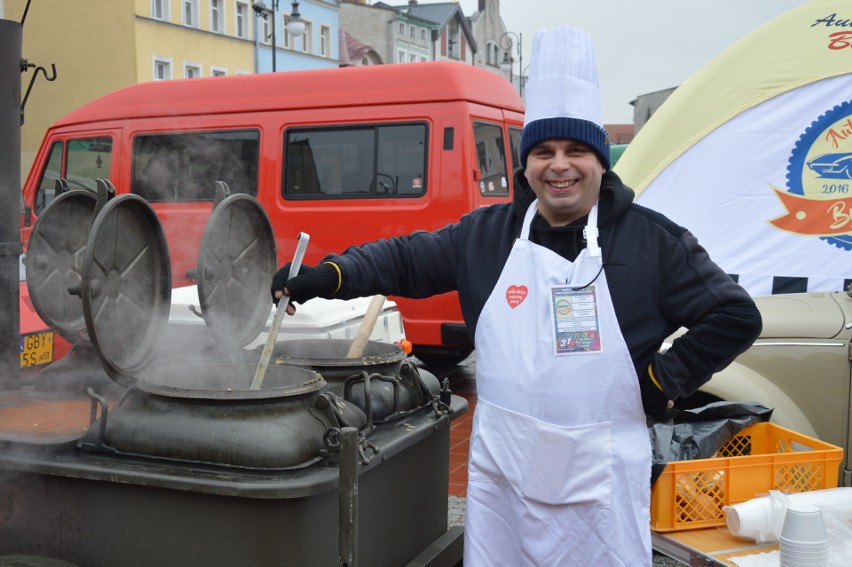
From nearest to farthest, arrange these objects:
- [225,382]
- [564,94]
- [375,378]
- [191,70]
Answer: [564,94], [225,382], [375,378], [191,70]

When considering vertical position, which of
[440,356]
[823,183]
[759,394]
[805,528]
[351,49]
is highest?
[351,49]

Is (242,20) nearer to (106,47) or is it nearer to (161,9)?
(161,9)

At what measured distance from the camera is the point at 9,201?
321 cm

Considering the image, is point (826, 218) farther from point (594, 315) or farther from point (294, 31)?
point (294, 31)

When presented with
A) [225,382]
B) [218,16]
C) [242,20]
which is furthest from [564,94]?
[242,20]

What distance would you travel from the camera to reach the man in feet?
7.47

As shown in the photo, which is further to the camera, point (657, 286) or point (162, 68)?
point (162, 68)

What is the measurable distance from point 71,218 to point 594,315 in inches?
80.7

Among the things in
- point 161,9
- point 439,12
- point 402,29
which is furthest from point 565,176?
point 439,12

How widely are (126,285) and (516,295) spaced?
131 cm

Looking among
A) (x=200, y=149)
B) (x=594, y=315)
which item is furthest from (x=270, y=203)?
(x=594, y=315)

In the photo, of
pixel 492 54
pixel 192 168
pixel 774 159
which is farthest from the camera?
pixel 492 54

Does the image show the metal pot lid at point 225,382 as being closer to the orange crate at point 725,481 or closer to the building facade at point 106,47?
the orange crate at point 725,481

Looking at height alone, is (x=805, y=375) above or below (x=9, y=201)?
below
